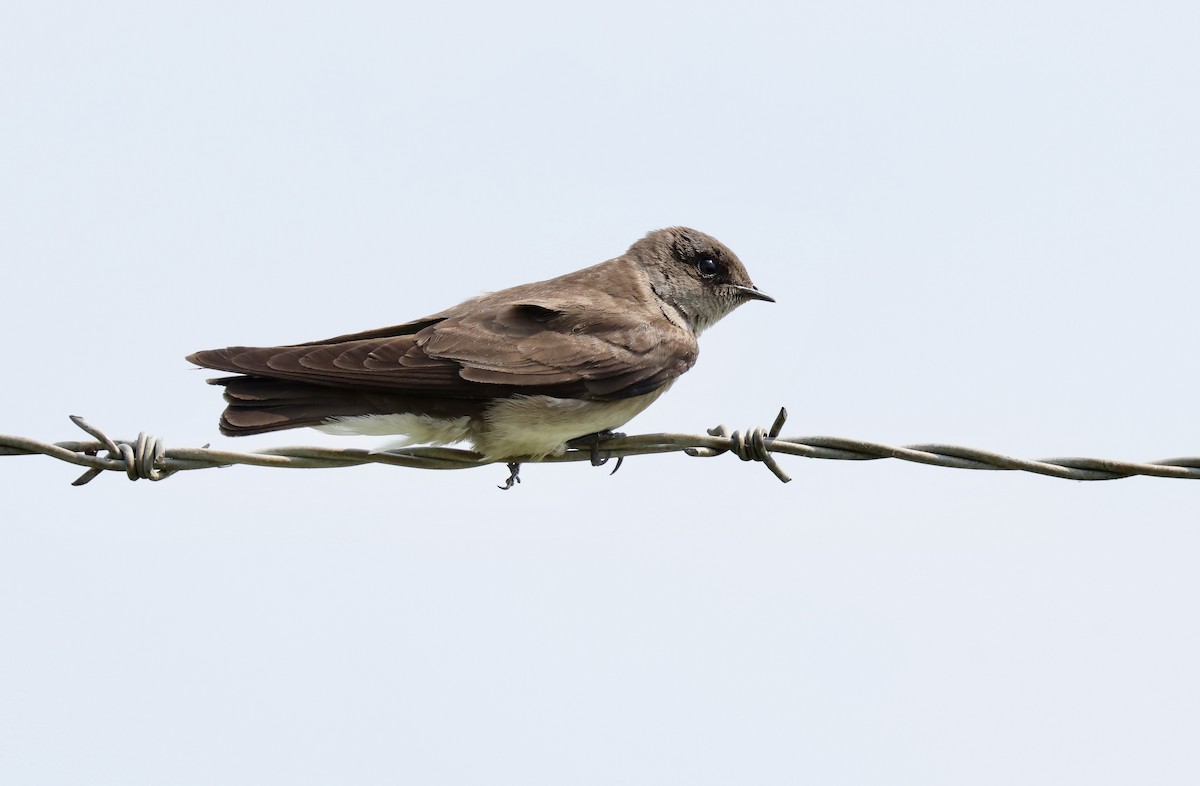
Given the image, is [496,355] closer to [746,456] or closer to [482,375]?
[482,375]

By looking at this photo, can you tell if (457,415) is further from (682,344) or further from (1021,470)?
(1021,470)

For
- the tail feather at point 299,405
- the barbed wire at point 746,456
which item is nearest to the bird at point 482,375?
the tail feather at point 299,405

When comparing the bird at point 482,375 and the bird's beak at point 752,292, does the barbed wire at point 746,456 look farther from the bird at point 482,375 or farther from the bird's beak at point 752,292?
the bird's beak at point 752,292

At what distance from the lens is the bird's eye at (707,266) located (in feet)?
26.8

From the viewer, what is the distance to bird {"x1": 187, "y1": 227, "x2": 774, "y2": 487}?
19.5 feet

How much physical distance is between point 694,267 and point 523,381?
223 centimetres

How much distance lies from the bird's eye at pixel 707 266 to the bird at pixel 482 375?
1013mm

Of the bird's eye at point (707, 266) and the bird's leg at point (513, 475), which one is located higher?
A: the bird's eye at point (707, 266)

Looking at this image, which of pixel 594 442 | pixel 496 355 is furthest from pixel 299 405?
pixel 594 442

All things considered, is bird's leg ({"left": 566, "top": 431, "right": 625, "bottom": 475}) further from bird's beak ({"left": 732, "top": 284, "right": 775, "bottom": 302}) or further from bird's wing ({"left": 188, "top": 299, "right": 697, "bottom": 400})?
bird's beak ({"left": 732, "top": 284, "right": 775, "bottom": 302})

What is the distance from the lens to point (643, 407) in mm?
6855

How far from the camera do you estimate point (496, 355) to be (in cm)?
633

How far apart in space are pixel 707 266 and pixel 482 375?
8.09 feet

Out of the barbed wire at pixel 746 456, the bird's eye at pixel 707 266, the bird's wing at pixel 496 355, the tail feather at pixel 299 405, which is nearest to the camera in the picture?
the barbed wire at pixel 746 456
